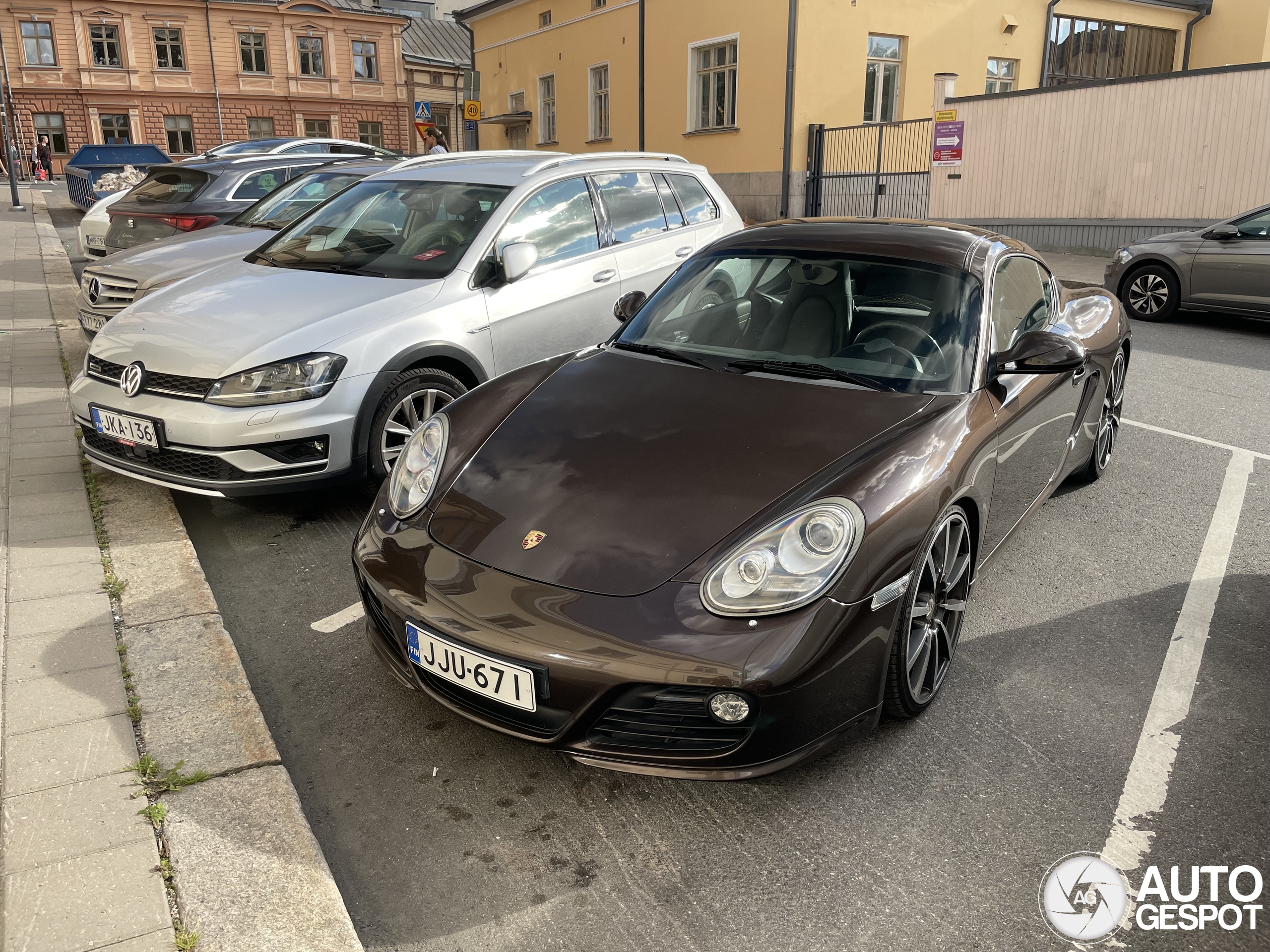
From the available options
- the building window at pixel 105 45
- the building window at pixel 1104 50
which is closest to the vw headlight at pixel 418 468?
the building window at pixel 1104 50

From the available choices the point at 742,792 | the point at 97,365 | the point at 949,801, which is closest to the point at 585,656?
the point at 742,792

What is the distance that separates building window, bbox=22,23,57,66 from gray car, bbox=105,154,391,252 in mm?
46329

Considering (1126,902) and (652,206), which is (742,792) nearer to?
(1126,902)

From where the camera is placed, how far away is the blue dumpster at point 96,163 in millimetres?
22250

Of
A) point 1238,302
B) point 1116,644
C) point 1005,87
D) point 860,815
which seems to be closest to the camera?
point 860,815

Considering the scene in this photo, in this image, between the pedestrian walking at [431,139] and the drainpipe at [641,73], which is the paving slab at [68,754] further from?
the drainpipe at [641,73]

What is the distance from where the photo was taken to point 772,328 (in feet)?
12.2

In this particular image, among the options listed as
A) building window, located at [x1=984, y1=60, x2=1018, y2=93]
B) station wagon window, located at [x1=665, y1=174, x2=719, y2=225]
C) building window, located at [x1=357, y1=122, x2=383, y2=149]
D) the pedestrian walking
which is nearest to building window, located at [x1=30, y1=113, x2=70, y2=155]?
building window, located at [x1=357, y1=122, x2=383, y2=149]

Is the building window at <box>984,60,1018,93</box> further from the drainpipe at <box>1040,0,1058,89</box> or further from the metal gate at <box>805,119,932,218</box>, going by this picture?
the metal gate at <box>805,119,932,218</box>

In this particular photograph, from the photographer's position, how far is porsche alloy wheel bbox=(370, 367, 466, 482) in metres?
4.68

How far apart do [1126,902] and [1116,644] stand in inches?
55.1

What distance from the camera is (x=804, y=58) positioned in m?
21.1

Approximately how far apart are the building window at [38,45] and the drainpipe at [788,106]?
138 feet

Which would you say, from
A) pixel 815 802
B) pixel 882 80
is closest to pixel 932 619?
pixel 815 802
